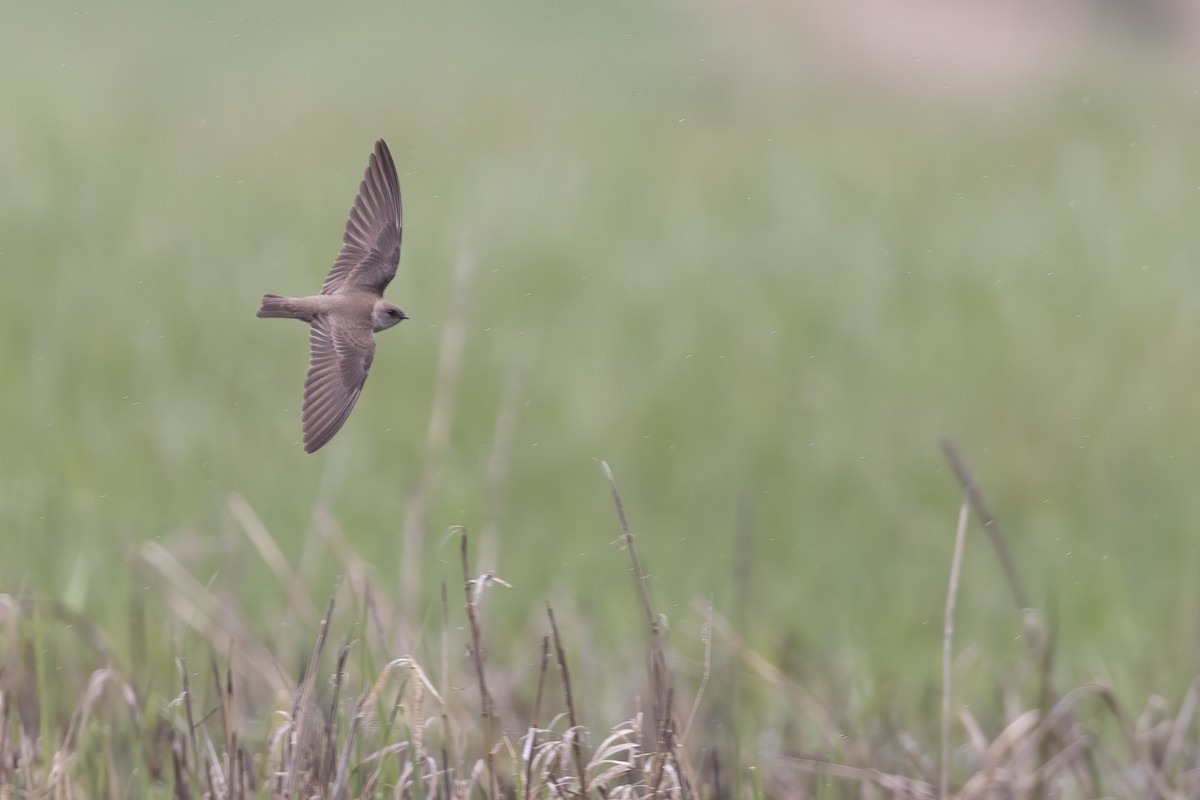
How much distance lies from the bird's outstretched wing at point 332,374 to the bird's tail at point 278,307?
0.09 ft

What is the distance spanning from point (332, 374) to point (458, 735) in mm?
1307

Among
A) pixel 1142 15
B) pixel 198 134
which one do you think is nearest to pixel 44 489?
pixel 198 134

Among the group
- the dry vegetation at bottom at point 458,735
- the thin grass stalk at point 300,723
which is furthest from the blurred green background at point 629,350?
the thin grass stalk at point 300,723

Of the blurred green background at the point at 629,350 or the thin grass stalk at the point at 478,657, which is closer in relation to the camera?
the thin grass stalk at the point at 478,657

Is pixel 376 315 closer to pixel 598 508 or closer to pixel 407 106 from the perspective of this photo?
pixel 598 508

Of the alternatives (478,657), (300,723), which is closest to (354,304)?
(478,657)

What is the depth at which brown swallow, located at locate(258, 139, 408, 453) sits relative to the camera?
1.44 meters

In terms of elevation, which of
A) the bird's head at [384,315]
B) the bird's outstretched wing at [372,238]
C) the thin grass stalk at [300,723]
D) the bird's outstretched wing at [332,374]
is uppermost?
the bird's outstretched wing at [372,238]

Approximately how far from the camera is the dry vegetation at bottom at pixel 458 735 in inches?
92.5

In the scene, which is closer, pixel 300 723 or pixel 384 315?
pixel 384 315

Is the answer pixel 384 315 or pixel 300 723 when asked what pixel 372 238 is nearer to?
pixel 384 315

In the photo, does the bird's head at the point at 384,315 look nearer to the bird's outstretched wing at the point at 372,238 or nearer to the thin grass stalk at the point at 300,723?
the bird's outstretched wing at the point at 372,238

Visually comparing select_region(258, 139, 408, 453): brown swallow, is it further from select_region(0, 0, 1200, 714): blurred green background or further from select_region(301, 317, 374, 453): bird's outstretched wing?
select_region(0, 0, 1200, 714): blurred green background

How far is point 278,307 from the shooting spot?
152 centimetres
